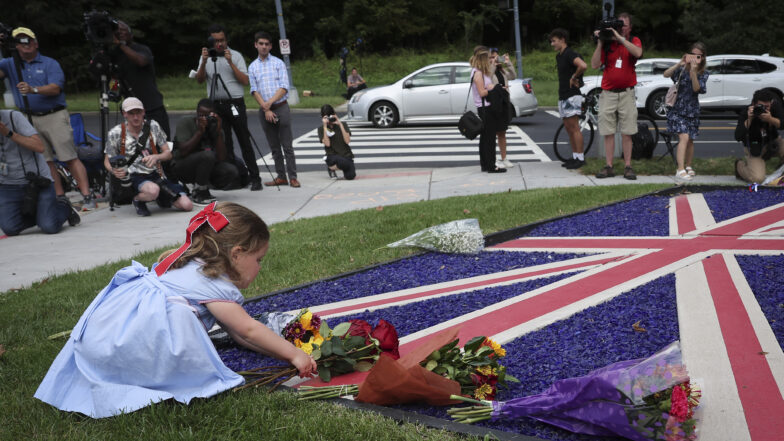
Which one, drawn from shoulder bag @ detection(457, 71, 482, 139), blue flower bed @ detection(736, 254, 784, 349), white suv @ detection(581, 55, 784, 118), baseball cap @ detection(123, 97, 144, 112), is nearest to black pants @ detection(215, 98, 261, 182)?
baseball cap @ detection(123, 97, 144, 112)

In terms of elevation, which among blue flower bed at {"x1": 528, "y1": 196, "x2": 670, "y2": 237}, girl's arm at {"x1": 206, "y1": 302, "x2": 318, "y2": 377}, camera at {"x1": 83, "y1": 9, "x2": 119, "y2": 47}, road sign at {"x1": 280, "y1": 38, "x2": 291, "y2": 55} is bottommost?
blue flower bed at {"x1": 528, "y1": 196, "x2": 670, "y2": 237}

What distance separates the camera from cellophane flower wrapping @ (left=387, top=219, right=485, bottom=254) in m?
5.53

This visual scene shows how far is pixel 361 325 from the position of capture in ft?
11.3

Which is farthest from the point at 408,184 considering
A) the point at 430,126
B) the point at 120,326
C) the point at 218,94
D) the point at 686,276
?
the point at 430,126

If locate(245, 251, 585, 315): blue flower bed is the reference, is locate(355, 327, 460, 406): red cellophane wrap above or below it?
above

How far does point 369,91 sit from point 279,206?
10.0 m

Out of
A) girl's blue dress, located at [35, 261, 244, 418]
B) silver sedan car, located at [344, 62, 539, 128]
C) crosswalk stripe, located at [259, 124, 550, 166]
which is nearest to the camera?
girl's blue dress, located at [35, 261, 244, 418]

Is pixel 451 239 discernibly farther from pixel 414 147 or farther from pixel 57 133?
pixel 414 147

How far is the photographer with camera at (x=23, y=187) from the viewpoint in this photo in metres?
7.26

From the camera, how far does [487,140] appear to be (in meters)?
9.99

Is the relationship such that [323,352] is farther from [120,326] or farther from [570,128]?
[570,128]

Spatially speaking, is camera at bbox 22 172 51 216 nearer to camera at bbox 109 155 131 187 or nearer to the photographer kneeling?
camera at bbox 109 155 131 187

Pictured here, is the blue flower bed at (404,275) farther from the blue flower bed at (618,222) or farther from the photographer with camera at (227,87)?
the photographer with camera at (227,87)

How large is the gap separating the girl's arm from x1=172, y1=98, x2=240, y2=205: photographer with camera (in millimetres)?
5607
